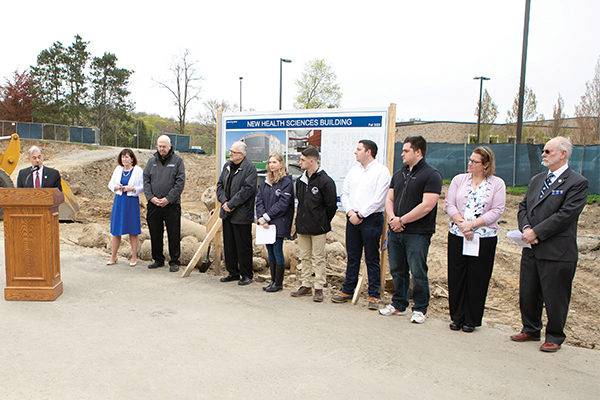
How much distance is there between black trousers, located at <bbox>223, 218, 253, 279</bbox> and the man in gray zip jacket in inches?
39.5

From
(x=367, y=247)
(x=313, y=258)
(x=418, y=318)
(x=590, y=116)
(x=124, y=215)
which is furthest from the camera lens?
(x=590, y=116)

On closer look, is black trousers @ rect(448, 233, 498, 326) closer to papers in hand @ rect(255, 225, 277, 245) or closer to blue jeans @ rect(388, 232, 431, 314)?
blue jeans @ rect(388, 232, 431, 314)

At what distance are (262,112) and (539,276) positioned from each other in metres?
4.30

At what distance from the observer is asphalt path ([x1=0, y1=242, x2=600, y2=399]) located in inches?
137

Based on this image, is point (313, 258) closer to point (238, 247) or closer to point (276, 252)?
point (276, 252)

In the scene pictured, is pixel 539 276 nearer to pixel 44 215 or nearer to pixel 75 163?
pixel 44 215

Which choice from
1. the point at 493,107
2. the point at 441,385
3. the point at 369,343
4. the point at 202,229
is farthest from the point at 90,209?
the point at 493,107

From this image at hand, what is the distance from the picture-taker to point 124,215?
283 inches

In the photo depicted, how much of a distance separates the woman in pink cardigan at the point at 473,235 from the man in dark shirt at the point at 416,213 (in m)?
0.24

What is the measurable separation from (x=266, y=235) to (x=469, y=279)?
253cm

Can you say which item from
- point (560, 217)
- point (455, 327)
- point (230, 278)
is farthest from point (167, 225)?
point (560, 217)

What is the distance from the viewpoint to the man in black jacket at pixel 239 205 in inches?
253

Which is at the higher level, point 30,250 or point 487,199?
point 487,199

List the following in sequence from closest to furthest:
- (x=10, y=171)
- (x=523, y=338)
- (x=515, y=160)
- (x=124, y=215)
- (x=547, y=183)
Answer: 1. (x=547, y=183)
2. (x=523, y=338)
3. (x=124, y=215)
4. (x=10, y=171)
5. (x=515, y=160)
